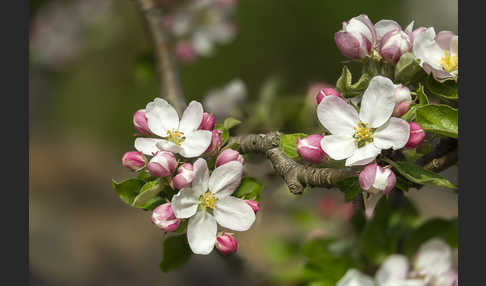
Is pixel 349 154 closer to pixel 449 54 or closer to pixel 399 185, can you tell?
pixel 399 185

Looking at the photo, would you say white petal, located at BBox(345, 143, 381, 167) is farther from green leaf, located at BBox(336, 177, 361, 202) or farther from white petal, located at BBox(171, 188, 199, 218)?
white petal, located at BBox(171, 188, 199, 218)

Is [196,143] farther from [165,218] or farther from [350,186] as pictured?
[350,186]

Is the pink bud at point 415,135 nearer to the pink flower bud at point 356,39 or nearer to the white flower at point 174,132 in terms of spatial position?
the pink flower bud at point 356,39

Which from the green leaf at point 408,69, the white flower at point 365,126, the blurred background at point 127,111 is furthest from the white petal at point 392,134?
the blurred background at point 127,111

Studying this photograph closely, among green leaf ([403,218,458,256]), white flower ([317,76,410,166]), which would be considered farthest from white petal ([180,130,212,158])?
green leaf ([403,218,458,256])

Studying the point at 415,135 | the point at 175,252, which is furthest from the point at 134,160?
the point at 415,135
